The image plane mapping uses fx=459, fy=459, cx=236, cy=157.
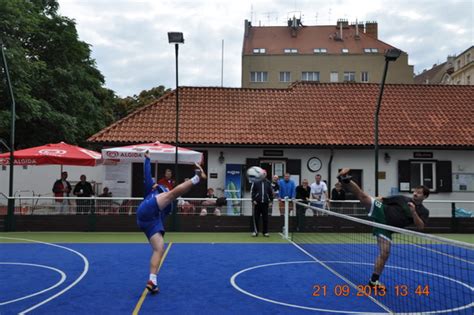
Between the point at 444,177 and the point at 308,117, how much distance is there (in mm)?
6419

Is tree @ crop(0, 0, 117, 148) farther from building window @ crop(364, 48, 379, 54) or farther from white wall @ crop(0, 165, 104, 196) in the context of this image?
building window @ crop(364, 48, 379, 54)

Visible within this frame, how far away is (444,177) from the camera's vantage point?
63.9ft

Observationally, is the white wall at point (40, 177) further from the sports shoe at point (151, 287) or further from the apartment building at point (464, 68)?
the apartment building at point (464, 68)

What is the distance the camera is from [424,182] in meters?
19.6

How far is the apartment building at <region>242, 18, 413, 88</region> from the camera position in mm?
54625

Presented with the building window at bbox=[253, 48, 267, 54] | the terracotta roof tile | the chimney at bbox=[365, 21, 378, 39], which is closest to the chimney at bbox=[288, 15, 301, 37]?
the building window at bbox=[253, 48, 267, 54]

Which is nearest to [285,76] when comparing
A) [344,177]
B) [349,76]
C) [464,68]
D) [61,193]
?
[349,76]

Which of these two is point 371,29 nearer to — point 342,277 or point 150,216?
point 342,277

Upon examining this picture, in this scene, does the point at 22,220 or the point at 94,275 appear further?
the point at 22,220

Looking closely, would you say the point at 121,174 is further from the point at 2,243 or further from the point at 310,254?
the point at 310,254

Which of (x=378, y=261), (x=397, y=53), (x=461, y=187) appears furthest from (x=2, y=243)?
(x=461, y=187)

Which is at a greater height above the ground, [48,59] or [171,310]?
[48,59]

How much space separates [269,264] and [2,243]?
24.7 feet
